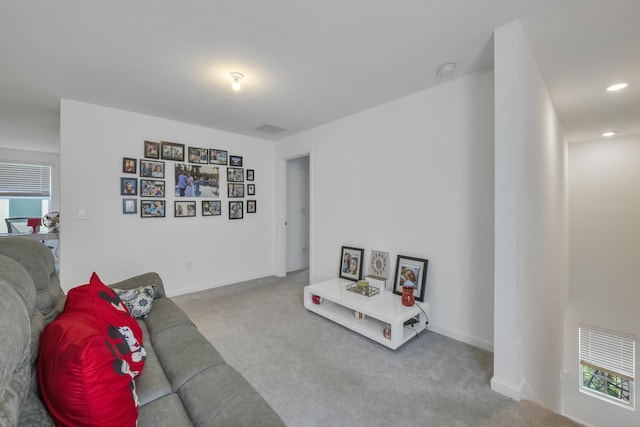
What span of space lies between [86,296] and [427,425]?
189cm

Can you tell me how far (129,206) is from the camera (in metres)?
3.22

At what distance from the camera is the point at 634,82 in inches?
92.4

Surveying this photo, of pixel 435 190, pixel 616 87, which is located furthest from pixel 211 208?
pixel 616 87

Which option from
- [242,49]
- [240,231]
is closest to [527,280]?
[242,49]

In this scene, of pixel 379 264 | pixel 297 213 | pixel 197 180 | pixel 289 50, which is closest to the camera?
pixel 289 50

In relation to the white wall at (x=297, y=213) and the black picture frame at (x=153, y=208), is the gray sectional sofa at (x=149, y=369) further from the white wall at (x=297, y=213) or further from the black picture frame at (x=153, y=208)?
the white wall at (x=297, y=213)

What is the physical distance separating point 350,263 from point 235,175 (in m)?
2.22

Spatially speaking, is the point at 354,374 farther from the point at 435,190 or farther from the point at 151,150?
the point at 151,150

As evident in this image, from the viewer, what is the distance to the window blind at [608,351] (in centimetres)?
387

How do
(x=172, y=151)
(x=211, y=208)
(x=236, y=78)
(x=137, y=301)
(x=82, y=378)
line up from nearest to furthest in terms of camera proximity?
1. (x=82, y=378)
2. (x=137, y=301)
3. (x=236, y=78)
4. (x=172, y=151)
5. (x=211, y=208)

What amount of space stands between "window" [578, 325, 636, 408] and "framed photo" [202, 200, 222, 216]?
602cm

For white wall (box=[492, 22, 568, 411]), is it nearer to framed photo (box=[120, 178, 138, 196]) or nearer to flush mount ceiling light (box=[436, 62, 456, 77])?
flush mount ceiling light (box=[436, 62, 456, 77])

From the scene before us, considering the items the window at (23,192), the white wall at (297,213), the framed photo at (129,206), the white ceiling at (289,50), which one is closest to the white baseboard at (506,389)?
the white ceiling at (289,50)

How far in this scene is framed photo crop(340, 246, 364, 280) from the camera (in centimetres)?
318
